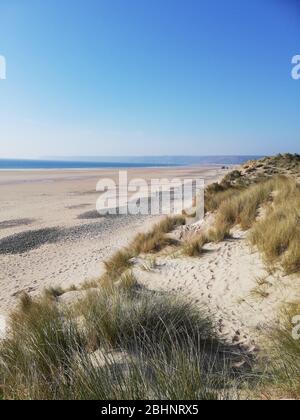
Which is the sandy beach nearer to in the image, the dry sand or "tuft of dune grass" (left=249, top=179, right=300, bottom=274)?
the dry sand

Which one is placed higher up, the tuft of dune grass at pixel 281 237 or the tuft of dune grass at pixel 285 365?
the tuft of dune grass at pixel 281 237

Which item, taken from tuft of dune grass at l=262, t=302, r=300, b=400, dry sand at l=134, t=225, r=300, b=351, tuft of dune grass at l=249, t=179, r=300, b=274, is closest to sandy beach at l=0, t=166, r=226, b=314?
dry sand at l=134, t=225, r=300, b=351

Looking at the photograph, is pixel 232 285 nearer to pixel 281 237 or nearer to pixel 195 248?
pixel 281 237

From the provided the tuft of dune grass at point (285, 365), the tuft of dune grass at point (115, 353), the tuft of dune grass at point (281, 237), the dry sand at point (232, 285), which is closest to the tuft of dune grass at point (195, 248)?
the dry sand at point (232, 285)

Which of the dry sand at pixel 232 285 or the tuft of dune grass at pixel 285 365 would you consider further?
the dry sand at pixel 232 285

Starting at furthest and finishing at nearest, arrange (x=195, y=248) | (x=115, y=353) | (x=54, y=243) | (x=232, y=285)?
1. (x=54, y=243)
2. (x=195, y=248)
3. (x=232, y=285)
4. (x=115, y=353)

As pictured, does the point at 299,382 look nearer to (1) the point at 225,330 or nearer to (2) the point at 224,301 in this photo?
(1) the point at 225,330

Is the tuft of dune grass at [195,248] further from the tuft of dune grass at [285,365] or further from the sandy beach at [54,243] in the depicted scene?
the tuft of dune grass at [285,365]

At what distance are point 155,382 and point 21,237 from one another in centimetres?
1074

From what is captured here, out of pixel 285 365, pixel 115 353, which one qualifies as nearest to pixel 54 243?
pixel 115 353

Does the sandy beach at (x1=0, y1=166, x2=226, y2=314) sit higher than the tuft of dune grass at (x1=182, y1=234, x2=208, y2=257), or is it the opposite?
the tuft of dune grass at (x1=182, y1=234, x2=208, y2=257)

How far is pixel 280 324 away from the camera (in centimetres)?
370

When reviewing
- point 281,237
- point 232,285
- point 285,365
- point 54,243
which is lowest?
point 54,243
